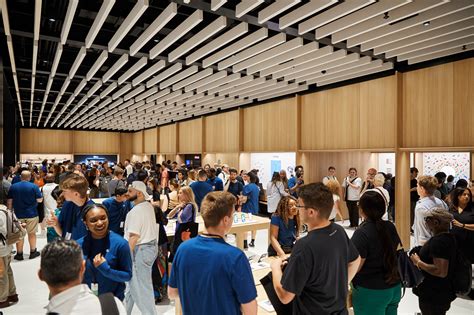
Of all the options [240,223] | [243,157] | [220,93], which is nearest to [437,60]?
[240,223]

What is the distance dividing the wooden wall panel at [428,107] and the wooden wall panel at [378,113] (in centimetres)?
26

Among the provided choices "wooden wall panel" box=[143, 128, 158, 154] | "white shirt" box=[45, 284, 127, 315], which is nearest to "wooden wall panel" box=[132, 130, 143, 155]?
"wooden wall panel" box=[143, 128, 158, 154]

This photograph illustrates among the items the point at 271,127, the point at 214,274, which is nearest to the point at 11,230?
the point at 214,274

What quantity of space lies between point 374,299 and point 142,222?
2.40 m

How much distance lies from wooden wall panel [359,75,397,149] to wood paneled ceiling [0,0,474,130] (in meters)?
0.38

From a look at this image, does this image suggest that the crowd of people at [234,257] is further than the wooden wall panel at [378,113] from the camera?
No

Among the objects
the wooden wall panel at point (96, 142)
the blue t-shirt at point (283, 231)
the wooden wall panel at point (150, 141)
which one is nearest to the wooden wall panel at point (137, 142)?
the wooden wall panel at point (150, 141)

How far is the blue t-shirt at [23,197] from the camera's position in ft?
20.4

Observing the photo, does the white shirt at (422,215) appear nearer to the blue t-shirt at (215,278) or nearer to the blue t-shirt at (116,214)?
the blue t-shirt at (215,278)

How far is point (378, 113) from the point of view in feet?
25.1

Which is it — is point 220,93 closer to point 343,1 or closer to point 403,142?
point 403,142

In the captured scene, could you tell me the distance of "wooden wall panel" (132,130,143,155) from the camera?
22.4 meters

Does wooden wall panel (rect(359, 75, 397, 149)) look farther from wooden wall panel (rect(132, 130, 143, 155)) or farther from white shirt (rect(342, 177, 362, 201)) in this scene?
wooden wall panel (rect(132, 130, 143, 155))

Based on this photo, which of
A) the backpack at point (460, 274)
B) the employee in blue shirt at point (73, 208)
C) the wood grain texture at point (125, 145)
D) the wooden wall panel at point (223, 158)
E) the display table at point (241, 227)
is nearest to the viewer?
the backpack at point (460, 274)
